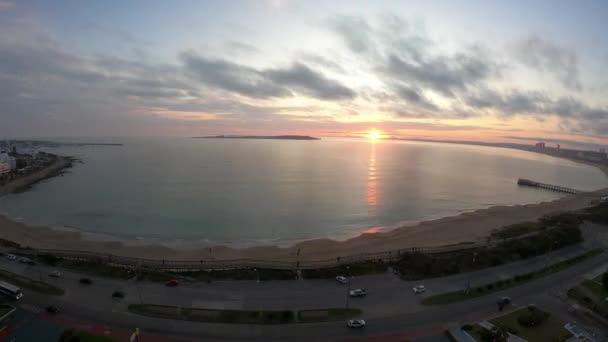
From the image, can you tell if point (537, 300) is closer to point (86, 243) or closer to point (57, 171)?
point (86, 243)

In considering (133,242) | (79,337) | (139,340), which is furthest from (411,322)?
(133,242)

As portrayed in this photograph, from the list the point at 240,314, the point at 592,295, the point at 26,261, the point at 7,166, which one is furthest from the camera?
the point at 7,166

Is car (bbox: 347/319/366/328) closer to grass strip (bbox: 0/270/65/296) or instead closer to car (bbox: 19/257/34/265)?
grass strip (bbox: 0/270/65/296)

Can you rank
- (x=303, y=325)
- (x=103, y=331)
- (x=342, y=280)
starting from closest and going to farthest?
1. (x=103, y=331)
2. (x=303, y=325)
3. (x=342, y=280)

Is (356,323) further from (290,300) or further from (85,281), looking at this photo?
(85,281)

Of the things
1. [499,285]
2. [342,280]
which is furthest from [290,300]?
[499,285]

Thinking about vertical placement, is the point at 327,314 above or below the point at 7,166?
below
